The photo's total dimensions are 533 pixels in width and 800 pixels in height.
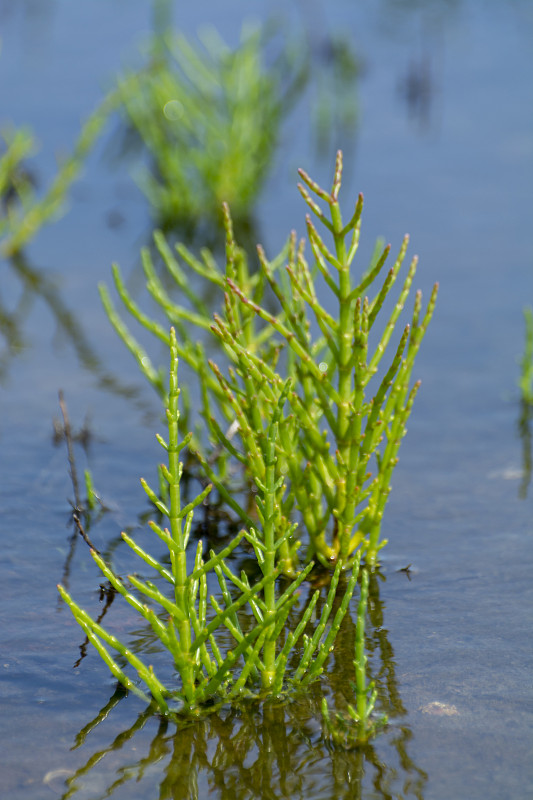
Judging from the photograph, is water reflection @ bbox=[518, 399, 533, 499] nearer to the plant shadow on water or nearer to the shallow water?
the shallow water

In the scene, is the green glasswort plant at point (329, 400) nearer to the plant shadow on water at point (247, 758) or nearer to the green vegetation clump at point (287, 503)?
the green vegetation clump at point (287, 503)

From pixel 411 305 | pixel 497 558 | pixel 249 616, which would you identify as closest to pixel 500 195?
pixel 411 305

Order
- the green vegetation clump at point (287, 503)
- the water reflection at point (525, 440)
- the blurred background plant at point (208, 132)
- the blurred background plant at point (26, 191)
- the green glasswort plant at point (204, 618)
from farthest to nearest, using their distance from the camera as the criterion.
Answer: the blurred background plant at point (208, 132) < the blurred background plant at point (26, 191) < the water reflection at point (525, 440) < the green vegetation clump at point (287, 503) < the green glasswort plant at point (204, 618)

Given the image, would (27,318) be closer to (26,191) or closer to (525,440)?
(26,191)

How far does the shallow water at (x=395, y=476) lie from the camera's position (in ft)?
6.88

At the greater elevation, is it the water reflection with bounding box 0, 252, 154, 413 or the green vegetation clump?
the water reflection with bounding box 0, 252, 154, 413

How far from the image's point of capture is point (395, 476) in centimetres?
338

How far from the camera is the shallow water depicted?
2096 millimetres

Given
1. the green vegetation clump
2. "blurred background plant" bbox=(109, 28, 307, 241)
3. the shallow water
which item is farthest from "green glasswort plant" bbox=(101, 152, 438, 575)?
"blurred background plant" bbox=(109, 28, 307, 241)

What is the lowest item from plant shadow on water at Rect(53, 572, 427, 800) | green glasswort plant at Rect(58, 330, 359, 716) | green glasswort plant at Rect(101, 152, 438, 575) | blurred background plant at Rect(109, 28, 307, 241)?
plant shadow on water at Rect(53, 572, 427, 800)

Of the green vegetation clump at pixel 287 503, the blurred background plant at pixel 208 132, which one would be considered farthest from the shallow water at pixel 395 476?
the blurred background plant at pixel 208 132

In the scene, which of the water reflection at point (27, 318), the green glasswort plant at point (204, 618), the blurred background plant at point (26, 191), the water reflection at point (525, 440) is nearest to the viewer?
the green glasswort plant at point (204, 618)

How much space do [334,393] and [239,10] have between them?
708 centimetres

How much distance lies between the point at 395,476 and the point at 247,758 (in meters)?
1.45
